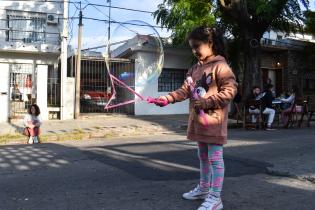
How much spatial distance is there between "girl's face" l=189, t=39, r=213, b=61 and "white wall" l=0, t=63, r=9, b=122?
14.2 meters

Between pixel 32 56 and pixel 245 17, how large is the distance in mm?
10137

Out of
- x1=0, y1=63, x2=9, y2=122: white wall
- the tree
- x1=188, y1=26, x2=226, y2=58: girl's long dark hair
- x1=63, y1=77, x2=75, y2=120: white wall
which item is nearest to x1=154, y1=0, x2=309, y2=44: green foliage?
the tree

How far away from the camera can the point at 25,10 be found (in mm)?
22297

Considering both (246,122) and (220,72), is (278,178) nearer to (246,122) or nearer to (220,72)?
(220,72)

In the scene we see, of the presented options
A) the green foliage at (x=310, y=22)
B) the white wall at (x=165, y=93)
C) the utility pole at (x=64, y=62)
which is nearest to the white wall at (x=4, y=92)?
the utility pole at (x=64, y=62)

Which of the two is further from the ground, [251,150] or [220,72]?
[220,72]

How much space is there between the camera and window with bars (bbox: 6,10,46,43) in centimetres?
2208

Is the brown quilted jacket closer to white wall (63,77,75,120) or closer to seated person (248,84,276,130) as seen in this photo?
seated person (248,84,276,130)

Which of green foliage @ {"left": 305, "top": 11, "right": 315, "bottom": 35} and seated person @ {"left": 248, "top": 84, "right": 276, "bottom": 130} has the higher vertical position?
green foliage @ {"left": 305, "top": 11, "right": 315, "bottom": 35}

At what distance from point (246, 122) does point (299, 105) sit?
9.45 ft

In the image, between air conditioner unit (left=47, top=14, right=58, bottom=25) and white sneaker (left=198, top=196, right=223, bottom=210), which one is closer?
white sneaker (left=198, top=196, right=223, bottom=210)

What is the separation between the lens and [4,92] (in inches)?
697

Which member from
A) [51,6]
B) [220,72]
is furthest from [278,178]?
[51,6]

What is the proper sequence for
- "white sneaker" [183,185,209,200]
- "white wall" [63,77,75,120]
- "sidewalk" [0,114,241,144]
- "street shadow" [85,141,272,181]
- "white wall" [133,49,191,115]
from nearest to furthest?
1. "white sneaker" [183,185,209,200]
2. "street shadow" [85,141,272,181]
3. "sidewalk" [0,114,241,144]
4. "white wall" [63,77,75,120]
5. "white wall" [133,49,191,115]
